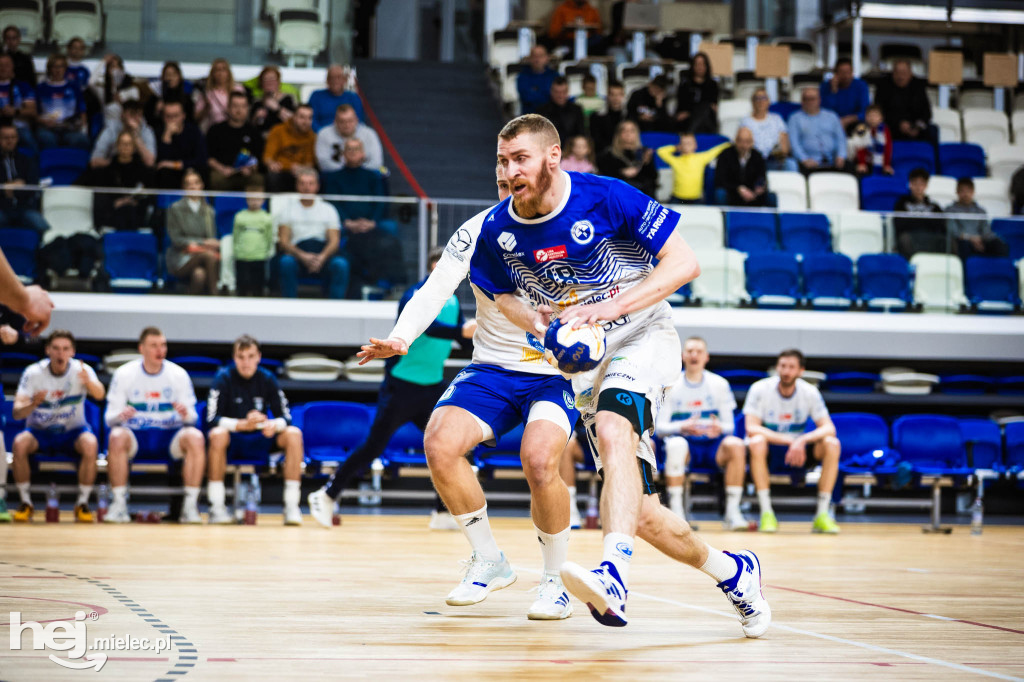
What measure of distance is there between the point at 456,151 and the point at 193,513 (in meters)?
7.01

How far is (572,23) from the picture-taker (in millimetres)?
16844

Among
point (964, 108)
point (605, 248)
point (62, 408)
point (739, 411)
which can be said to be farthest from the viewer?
point (964, 108)

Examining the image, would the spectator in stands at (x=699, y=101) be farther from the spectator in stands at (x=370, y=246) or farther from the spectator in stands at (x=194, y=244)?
the spectator in stands at (x=194, y=244)

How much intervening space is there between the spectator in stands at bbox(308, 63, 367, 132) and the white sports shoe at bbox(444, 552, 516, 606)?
9499 mm

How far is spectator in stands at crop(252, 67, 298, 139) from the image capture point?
12820 millimetres

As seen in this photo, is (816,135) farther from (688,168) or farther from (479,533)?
(479,533)

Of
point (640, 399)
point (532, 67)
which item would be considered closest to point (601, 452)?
point (640, 399)

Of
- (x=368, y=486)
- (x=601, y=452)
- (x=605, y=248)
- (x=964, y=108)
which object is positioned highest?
(x=964, y=108)

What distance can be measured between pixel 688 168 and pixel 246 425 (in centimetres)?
566

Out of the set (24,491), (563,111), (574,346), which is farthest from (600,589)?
(563,111)

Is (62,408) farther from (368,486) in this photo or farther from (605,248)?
(605,248)

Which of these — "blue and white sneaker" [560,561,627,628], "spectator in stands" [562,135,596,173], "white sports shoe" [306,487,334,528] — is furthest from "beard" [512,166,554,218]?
"spectator in stands" [562,135,596,173]

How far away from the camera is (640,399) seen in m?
3.59

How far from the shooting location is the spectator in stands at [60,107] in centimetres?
1294
